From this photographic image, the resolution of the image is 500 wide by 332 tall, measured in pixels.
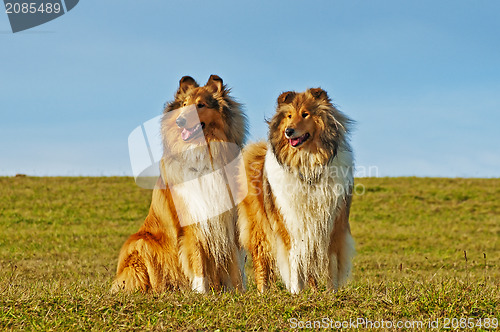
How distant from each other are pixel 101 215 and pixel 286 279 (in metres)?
14.8

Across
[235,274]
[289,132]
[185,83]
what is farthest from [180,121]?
[235,274]

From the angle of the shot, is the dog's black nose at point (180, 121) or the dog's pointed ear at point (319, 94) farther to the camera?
the dog's pointed ear at point (319, 94)

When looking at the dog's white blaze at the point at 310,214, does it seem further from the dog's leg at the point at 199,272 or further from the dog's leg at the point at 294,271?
the dog's leg at the point at 199,272

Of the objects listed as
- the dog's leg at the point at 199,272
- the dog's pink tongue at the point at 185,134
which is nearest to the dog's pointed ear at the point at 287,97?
the dog's pink tongue at the point at 185,134

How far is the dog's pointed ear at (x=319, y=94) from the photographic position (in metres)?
6.69

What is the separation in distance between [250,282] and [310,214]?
2.47m

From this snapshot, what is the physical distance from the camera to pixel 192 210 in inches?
258

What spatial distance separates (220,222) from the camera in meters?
6.61

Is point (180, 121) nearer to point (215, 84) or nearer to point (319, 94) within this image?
point (215, 84)

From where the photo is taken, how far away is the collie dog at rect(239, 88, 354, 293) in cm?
646

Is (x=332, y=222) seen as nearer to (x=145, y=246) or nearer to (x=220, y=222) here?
(x=220, y=222)

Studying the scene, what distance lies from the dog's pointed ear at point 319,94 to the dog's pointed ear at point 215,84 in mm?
1168

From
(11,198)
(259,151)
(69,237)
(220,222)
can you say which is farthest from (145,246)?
(11,198)

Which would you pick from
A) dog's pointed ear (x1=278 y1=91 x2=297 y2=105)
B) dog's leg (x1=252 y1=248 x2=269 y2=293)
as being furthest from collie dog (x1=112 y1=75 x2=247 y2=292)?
dog's pointed ear (x1=278 y1=91 x2=297 y2=105)
